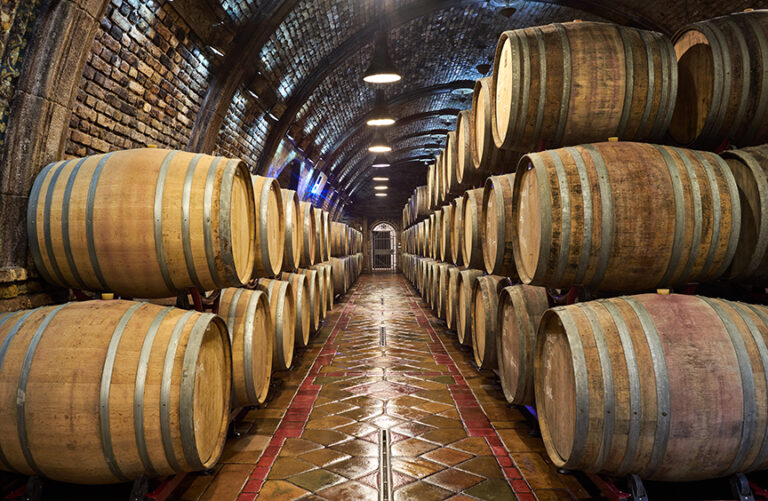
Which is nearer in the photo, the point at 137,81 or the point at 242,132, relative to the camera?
the point at 137,81

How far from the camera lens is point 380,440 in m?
2.98

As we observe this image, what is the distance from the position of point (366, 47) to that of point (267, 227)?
617cm

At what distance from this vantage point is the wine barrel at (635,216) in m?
2.25

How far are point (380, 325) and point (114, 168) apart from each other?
17.3ft

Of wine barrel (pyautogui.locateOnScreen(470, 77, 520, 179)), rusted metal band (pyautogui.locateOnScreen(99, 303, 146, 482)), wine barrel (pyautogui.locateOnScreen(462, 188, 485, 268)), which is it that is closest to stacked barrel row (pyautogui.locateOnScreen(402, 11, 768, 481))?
wine barrel (pyautogui.locateOnScreen(470, 77, 520, 179))

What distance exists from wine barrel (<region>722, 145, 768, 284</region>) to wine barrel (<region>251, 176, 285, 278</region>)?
3182 mm

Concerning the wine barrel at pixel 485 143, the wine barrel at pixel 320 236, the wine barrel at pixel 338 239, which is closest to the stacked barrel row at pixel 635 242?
the wine barrel at pixel 485 143

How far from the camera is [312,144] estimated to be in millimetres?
10312

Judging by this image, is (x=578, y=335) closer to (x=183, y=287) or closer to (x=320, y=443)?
(x=320, y=443)

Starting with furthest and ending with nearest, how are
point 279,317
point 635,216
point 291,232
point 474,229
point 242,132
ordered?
point 242,132 < point 291,232 < point 474,229 < point 279,317 < point 635,216

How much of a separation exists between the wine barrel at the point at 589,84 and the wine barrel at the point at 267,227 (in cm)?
205

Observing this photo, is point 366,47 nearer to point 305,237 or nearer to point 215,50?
point 215,50

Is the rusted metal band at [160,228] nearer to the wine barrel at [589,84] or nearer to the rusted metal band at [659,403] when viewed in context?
the wine barrel at [589,84]

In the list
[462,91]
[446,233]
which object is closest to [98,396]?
[446,233]
